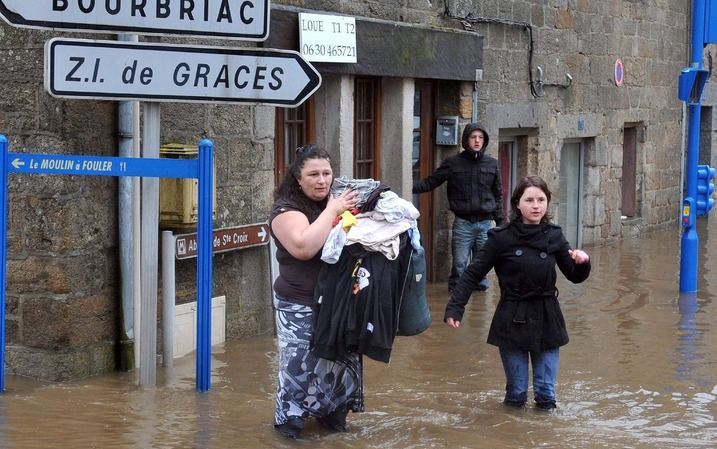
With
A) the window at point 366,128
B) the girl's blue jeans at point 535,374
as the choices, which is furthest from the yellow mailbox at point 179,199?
the window at point 366,128

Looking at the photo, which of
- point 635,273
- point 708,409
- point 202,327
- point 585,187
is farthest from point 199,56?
point 585,187

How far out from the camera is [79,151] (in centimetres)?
719

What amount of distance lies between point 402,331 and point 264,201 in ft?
10.7

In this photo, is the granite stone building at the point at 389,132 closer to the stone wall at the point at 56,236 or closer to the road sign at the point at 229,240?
the stone wall at the point at 56,236

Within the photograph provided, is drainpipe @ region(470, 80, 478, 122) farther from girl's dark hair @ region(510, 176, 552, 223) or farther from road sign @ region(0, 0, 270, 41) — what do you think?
road sign @ region(0, 0, 270, 41)

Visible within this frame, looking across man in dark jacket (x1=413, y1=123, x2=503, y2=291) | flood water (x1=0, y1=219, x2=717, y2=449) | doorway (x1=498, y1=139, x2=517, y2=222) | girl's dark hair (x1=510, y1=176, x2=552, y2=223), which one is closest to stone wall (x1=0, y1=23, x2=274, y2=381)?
flood water (x1=0, y1=219, x2=717, y2=449)

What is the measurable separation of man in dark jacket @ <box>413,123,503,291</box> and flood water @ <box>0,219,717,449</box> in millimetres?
1269

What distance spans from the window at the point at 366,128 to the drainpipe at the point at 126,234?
143 inches

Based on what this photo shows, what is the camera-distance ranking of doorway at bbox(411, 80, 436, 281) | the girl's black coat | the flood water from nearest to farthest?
the flood water < the girl's black coat < doorway at bbox(411, 80, 436, 281)

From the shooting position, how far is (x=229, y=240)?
827 cm

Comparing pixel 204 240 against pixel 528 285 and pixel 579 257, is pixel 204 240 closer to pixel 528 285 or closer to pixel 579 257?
pixel 528 285

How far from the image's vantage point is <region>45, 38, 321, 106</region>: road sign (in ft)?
19.2

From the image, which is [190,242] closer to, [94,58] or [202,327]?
[202,327]

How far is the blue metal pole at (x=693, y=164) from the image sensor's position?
428 inches
